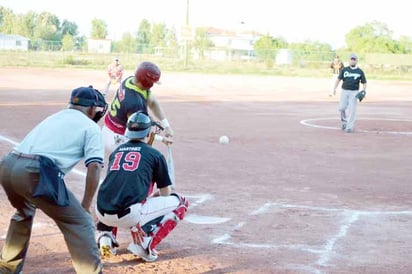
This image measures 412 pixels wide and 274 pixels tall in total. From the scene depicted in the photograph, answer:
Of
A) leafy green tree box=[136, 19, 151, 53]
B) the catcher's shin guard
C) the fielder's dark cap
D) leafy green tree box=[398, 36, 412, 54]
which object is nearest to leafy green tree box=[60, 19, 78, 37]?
leafy green tree box=[136, 19, 151, 53]

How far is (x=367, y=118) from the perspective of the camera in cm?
2400

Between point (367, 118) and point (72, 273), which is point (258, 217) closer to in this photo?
point (72, 273)

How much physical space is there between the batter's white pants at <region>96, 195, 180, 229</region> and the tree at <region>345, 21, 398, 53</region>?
82888 millimetres

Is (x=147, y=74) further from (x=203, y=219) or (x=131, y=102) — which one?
(x=203, y=219)

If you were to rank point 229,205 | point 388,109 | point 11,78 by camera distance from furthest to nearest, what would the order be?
point 11,78 < point 388,109 < point 229,205

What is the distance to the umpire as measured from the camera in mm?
5316

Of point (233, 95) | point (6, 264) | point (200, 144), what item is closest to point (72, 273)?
point (6, 264)

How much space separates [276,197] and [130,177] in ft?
13.9

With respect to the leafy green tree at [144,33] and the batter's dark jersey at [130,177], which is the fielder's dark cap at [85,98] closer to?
the batter's dark jersey at [130,177]

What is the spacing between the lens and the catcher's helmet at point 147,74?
782 cm

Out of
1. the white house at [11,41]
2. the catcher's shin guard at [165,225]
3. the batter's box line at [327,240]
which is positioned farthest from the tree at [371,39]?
the catcher's shin guard at [165,225]

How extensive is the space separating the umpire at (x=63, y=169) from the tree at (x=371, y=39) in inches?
3310

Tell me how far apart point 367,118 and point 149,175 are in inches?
735

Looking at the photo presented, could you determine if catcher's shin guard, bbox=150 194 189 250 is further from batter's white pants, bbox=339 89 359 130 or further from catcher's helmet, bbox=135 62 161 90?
batter's white pants, bbox=339 89 359 130
